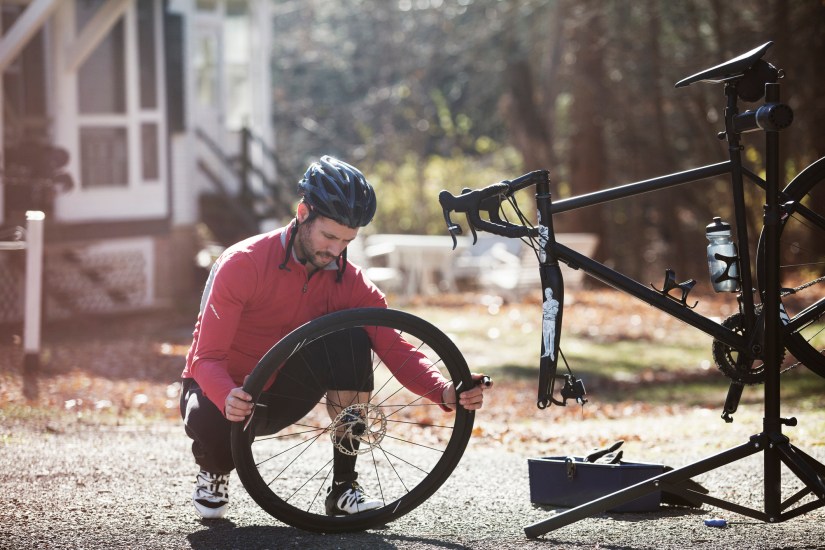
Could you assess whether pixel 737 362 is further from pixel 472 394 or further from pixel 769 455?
pixel 472 394

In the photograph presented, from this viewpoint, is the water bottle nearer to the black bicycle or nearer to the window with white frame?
the black bicycle

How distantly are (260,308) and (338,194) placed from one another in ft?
1.76

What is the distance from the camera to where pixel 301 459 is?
18.2ft

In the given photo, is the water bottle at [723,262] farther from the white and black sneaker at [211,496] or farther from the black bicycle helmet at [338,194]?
the white and black sneaker at [211,496]

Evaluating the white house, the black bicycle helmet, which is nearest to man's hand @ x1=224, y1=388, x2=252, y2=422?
the black bicycle helmet

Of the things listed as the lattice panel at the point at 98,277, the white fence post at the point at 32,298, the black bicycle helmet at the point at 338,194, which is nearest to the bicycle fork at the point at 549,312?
the black bicycle helmet at the point at 338,194

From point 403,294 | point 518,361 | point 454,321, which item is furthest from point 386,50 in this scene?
point 518,361

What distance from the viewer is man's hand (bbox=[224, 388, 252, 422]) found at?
3.69 meters

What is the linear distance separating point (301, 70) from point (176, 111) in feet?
49.5

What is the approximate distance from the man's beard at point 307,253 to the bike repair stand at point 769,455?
1189 mm

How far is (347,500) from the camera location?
13.4 feet

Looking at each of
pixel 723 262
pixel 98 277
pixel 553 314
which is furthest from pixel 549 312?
pixel 98 277

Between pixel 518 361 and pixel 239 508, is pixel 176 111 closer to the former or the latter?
pixel 518 361

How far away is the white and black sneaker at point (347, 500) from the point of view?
404cm
